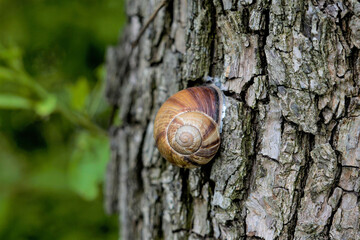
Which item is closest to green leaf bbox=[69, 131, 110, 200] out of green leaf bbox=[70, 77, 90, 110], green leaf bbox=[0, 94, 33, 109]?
green leaf bbox=[70, 77, 90, 110]

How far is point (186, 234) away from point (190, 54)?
657 mm

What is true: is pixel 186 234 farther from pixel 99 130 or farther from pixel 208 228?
pixel 99 130

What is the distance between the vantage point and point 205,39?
3.76 ft

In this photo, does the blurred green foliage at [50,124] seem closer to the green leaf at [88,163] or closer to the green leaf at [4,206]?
the green leaf at [4,206]

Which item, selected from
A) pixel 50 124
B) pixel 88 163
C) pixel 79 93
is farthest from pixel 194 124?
pixel 50 124

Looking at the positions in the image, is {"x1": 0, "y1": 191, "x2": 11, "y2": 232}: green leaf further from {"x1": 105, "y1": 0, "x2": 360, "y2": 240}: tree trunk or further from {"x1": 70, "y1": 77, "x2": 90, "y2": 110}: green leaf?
{"x1": 105, "y1": 0, "x2": 360, "y2": 240}: tree trunk

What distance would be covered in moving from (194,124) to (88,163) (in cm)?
109

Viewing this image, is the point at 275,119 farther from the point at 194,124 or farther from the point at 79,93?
the point at 79,93

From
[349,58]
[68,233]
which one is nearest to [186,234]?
[349,58]

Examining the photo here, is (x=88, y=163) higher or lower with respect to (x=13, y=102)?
lower

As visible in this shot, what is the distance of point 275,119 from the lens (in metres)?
1.04

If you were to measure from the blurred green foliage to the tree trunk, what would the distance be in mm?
1259

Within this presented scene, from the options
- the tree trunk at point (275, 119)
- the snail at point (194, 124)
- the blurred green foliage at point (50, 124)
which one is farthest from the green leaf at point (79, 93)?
the snail at point (194, 124)

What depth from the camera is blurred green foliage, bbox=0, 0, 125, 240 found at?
2375 mm
